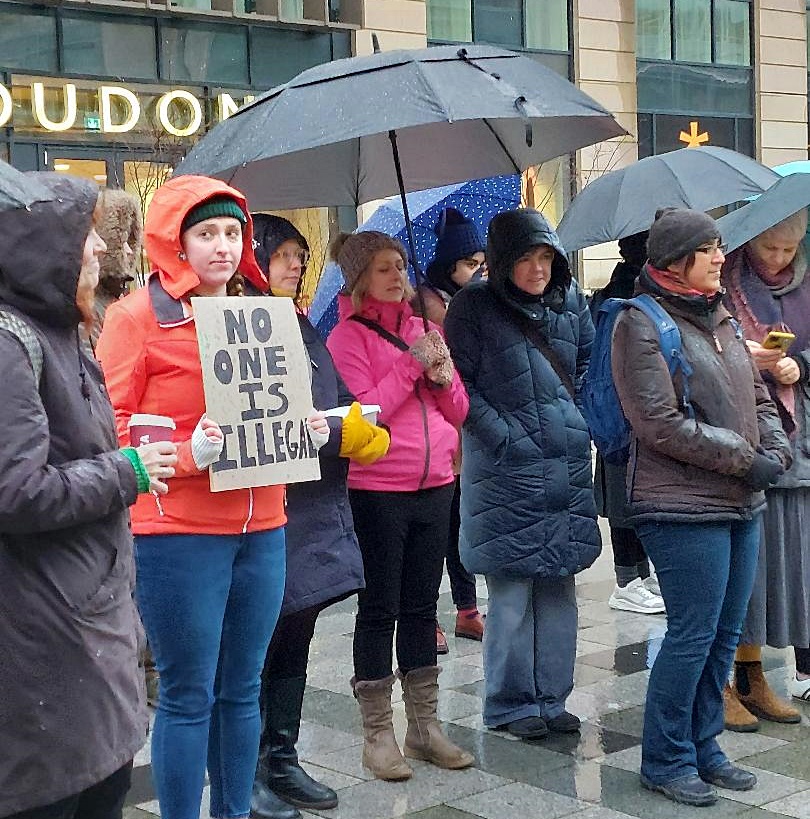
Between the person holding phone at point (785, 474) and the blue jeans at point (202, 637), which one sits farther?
the person holding phone at point (785, 474)

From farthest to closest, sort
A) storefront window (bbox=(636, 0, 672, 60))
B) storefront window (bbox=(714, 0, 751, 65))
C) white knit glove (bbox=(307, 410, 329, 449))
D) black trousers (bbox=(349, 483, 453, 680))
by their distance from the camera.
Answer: storefront window (bbox=(714, 0, 751, 65)) < storefront window (bbox=(636, 0, 672, 60)) < black trousers (bbox=(349, 483, 453, 680)) < white knit glove (bbox=(307, 410, 329, 449))

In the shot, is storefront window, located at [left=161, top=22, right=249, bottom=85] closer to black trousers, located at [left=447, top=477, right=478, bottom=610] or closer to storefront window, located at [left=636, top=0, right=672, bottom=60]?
storefront window, located at [left=636, top=0, right=672, bottom=60]

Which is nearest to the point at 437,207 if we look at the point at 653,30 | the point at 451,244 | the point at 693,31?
the point at 451,244

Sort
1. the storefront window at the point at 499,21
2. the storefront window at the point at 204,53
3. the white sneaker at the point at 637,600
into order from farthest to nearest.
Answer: the storefront window at the point at 499,21 → the storefront window at the point at 204,53 → the white sneaker at the point at 637,600

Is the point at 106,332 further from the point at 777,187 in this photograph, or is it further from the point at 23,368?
the point at 777,187

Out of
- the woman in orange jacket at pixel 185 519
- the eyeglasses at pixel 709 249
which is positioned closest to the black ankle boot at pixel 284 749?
the woman in orange jacket at pixel 185 519

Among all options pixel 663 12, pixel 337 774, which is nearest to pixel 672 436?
pixel 337 774

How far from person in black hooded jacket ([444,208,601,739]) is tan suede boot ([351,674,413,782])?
2.03ft

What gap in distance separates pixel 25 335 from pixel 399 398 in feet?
7.33

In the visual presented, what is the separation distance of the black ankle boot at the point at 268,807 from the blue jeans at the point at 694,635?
1.25m

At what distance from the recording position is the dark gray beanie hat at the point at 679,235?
5.11m

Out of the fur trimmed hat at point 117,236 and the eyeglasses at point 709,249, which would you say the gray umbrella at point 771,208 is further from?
the fur trimmed hat at point 117,236

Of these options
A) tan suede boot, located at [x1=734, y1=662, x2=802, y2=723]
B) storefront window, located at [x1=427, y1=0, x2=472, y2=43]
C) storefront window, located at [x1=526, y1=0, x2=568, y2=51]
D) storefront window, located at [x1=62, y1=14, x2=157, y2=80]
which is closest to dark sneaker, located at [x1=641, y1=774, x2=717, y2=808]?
tan suede boot, located at [x1=734, y1=662, x2=802, y2=723]

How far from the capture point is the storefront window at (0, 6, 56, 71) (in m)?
17.3
